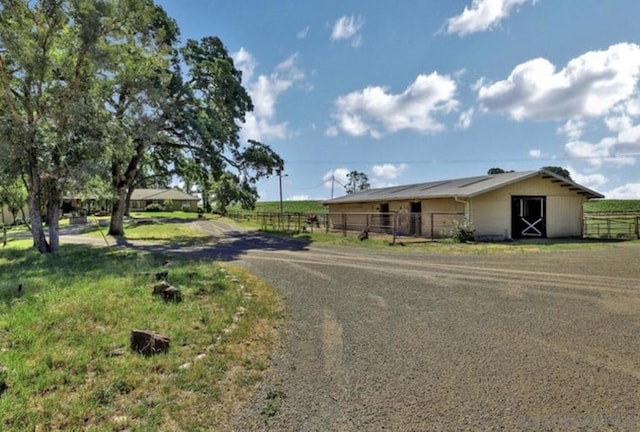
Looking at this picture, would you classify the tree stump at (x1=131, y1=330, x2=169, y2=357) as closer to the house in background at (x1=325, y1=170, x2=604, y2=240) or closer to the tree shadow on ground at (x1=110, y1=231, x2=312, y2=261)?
the tree shadow on ground at (x1=110, y1=231, x2=312, y2=261)

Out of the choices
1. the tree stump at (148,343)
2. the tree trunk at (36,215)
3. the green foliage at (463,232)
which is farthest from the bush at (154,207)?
the tree stump at (148,343)

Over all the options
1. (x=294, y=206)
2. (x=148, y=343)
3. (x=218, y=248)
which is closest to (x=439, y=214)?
(x=218, y=248)

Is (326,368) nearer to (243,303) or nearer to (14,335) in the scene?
(243,303)

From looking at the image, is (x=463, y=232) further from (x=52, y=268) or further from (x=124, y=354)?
(x=124, y=354)

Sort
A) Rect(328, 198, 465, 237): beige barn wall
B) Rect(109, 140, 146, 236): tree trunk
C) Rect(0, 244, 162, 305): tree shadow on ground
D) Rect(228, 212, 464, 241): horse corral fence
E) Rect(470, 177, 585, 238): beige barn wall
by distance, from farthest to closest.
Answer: Rect(109, 140, 146, 236): tree trunk
Rect(328, 198, 465, 237): beige barn wall
Rect(228, 212, 464, 241): horse corral fence
Rect(470, 177, 585, 238): beige barn wall
Rect(0, 244, 162, 305): tree shadow on ground

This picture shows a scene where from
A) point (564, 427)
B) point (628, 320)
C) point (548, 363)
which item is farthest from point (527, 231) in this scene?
point (564, 427)

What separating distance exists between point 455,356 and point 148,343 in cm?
333

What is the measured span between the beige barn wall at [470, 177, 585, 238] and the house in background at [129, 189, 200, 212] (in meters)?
51.9

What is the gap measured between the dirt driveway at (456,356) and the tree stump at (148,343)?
1.28 meters

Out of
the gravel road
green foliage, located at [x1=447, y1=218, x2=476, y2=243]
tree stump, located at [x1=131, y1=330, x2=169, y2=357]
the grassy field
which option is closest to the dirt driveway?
the gravel road

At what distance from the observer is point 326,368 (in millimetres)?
3795

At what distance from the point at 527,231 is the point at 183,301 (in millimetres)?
17828

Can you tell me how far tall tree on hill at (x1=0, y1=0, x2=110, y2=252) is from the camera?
1114 centimetres

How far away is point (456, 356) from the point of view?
402 cm
